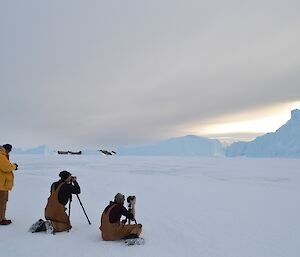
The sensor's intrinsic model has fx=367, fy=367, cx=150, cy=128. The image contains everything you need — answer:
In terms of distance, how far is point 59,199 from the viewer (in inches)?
286

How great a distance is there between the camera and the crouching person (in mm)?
6637

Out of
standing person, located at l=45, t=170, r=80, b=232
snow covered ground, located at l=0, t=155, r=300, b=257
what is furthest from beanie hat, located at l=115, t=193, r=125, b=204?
standing person, located at l=45, t=170, r=80, b=232

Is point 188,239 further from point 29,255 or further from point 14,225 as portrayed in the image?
point 14,225

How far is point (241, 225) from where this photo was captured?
8227 millimetres

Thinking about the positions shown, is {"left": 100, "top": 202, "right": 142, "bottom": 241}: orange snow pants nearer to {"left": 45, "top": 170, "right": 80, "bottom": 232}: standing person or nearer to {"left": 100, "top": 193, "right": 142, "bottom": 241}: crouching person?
{"left": 100, "top": 193, "right": 142, "bottom": 241}: crouching person

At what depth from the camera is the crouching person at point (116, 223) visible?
21.8ft

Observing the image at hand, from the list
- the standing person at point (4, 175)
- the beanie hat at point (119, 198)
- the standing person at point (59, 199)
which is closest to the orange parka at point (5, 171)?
the standing person at point (4, 175)

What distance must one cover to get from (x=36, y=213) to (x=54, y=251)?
3577 mm

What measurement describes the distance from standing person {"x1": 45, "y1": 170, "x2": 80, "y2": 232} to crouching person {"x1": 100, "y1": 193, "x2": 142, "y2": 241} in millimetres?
944

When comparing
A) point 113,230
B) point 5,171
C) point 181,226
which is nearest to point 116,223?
point 113,230

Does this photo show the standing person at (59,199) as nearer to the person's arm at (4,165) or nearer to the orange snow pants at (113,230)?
the orange snow pants at (113,230)

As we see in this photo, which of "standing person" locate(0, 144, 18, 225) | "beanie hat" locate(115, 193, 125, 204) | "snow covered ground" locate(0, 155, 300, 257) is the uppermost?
"standing person" locate(0, 144, 18, 225)

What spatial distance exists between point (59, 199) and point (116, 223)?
1349 mm

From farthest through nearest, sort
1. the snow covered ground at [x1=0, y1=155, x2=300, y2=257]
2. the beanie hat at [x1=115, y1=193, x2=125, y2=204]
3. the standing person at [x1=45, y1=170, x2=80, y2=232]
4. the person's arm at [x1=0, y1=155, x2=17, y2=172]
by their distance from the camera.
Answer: the person's arm at [x1=0, y1=155, x2=17, y2=172] → the standing person at [x1=45, y1=170, x2=80, y2=232] → the beanie hat at [x1=115, y1=193, x2=125, y2=204] → the snow covered ground at [x1=0, y1=155, x2=300, y2=257]
